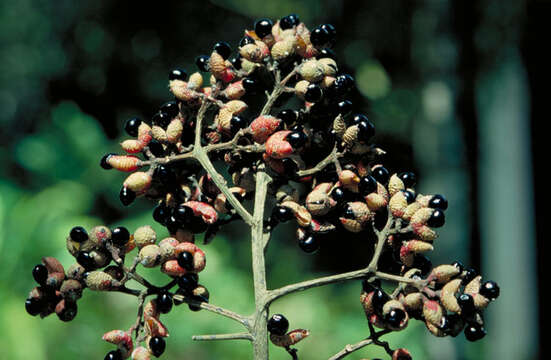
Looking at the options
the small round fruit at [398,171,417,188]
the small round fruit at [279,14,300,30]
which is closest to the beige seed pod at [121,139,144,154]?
the small round fruit at [279,14,300,30]

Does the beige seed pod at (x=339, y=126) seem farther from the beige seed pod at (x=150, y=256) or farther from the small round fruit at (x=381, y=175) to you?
the beige seed pod at (x=150, y=256)

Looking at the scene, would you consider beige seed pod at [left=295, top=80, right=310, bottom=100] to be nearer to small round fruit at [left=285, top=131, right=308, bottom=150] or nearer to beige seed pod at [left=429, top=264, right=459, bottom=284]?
small round fruit at [left=285, top=131, right=308, bottom=150]

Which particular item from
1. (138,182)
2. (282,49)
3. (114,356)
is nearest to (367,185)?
(282,49)

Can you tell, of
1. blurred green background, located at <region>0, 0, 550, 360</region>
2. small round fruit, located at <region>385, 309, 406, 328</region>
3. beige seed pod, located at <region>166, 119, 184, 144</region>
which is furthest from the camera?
blurred green background, located at <region>0, 0, 550, 360</region>

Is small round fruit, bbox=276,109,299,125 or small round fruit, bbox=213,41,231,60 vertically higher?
small round fruit, bbox=213,41,231,60

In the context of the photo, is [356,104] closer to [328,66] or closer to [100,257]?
[328,66]

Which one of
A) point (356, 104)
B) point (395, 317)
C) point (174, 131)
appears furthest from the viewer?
point (356, 104)
